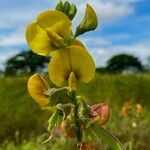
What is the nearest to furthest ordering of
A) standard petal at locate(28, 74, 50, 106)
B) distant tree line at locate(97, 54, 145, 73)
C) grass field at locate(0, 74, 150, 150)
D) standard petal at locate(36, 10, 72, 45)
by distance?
1. standard petal at locate(36, 10, 72, 45)
2. standard petal at locate(28, 74, 50, 106)
3. grass field at locate(0, 74, 150, 150)
4. distant tree line at locate(97, 54, 145, 73)

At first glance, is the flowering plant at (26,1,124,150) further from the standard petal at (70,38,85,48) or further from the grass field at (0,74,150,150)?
the grass field at (0,74,150,150)

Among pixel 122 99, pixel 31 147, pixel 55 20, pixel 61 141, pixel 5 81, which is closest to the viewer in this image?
pixel 55 20

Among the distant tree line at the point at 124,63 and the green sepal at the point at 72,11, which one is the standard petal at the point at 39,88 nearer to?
the green sepal at the point at 72,11

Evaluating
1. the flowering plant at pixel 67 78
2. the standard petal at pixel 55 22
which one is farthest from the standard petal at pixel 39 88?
the standard petal at pixel 55 22

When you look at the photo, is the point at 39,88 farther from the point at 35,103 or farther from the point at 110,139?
the point at 35,103

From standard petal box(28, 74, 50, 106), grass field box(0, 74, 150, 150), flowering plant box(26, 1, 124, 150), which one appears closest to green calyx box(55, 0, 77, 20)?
flowering plant box(26, 1, 124, 150)

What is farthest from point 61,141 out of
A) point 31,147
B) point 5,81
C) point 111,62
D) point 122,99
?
point 111,62

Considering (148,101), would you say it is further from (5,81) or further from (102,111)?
(102,111)
